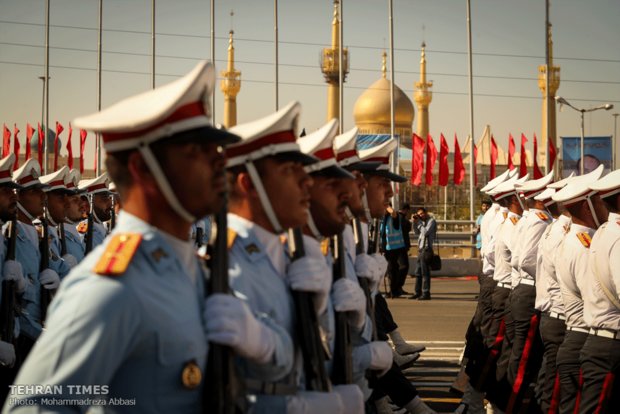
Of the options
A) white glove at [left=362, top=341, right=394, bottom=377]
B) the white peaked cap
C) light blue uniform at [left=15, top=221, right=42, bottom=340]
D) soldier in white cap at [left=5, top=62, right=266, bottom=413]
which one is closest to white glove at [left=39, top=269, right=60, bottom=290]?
light blue uniform at [left=15, top=221, right=42, bottom=340]

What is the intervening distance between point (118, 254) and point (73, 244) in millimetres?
7892

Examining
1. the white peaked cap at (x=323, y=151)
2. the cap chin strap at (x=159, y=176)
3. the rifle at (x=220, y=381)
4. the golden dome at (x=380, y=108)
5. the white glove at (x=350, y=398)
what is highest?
the golden dome at (x=380, y=108)

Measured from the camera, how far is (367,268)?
6.03m

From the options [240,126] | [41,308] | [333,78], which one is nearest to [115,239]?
[240,126]

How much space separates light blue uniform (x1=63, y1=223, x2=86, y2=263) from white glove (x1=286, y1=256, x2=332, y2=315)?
6680mm

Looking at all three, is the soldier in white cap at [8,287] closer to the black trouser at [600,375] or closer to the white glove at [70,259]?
the white glove at [70,259]

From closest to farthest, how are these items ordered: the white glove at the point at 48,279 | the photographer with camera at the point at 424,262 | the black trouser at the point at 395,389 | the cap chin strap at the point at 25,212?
1. the black trouser at the point at 395,389
2. the white glove at the point at 48,279
3. the cap chin strap at the point at 25,212
4. the photographer with camera at the point at 424,262

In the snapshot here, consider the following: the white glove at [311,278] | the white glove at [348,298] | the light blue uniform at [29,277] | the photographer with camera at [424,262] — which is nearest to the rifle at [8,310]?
the light blue uniform at [29,277]

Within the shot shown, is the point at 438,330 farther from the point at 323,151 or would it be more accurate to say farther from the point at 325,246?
the point at 323,151

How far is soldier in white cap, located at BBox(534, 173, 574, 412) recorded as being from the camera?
308 inches

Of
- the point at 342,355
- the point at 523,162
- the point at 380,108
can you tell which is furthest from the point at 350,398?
the point at 380,108

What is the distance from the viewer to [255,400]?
339 cm

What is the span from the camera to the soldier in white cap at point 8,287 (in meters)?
6.72

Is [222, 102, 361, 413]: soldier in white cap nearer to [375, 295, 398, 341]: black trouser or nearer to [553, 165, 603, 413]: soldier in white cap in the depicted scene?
[553, 165, 603, 413]: soldier in white cap
